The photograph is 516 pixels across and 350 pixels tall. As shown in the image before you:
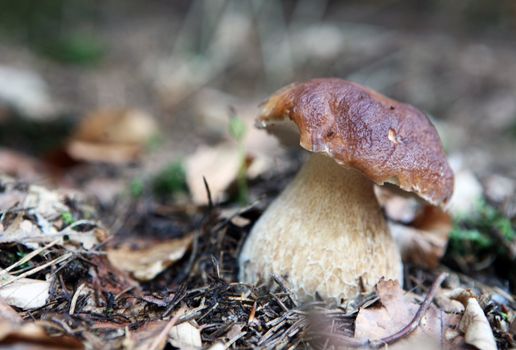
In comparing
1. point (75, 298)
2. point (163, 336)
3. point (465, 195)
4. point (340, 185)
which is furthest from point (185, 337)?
point (465, 195)

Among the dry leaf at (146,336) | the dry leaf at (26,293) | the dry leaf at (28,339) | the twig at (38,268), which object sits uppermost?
the dry leaf at (28,339)

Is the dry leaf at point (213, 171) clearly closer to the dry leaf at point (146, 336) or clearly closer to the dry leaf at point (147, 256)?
the dry leaf at point (147, 256)

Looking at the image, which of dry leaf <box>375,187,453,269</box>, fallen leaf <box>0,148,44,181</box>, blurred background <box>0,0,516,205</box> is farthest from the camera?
blurred background <box>0,0,516,205</box>

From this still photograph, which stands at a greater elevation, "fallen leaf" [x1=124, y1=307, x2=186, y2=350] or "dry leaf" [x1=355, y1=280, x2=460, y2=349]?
"fallen leaf" [x1=124, y1=307, x2=186, y2=350]

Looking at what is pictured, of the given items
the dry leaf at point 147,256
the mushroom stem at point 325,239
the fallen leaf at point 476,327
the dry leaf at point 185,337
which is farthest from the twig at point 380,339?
the dry leaf at point 147,256

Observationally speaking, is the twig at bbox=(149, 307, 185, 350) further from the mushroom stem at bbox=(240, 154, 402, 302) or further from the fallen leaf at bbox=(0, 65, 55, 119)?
the fallen leaf at bbox=(0, 65, 55, 119)

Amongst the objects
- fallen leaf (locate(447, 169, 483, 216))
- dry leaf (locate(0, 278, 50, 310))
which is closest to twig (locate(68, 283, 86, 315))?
dry leaf (locate(0, 278, 50, 310))

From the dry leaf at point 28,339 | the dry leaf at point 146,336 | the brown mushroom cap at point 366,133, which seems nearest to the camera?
the dry leaf at point 28,339
